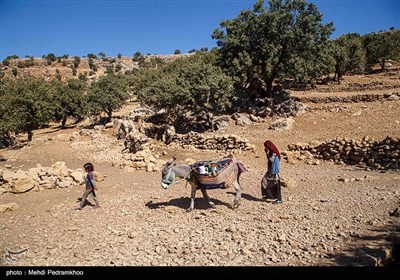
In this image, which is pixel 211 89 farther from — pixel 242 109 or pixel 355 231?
pixel 355 231

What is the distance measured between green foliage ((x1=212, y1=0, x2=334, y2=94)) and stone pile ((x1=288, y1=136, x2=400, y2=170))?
11132 millimetres

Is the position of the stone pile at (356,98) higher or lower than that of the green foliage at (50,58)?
lower

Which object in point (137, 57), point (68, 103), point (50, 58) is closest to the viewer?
point (68, 103)

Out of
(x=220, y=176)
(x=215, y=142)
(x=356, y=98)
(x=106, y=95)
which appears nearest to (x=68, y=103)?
(x=106, y=95)

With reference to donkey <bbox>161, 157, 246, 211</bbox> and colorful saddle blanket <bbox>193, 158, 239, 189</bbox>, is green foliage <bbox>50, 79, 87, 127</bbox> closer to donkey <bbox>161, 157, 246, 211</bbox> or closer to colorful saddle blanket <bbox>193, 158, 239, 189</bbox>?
donkey <bbox>161, 157, 246, 211</bbox>

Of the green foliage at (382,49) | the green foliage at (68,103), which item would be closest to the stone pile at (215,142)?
the green foliage at (68,103)

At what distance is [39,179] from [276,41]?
20.5 meters

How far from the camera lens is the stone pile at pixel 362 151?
41.0 ft

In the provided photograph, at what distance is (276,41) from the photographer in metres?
24.1

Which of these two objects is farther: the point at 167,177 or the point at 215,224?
the point at 167,177

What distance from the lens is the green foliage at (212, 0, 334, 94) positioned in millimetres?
23573

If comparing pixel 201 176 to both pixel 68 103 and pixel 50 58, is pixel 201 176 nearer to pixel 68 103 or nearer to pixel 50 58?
pixel 68 103

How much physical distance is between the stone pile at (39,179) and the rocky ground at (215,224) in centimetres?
32

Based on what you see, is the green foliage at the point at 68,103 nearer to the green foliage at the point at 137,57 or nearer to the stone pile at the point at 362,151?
the stone pile at the point at 362,151
